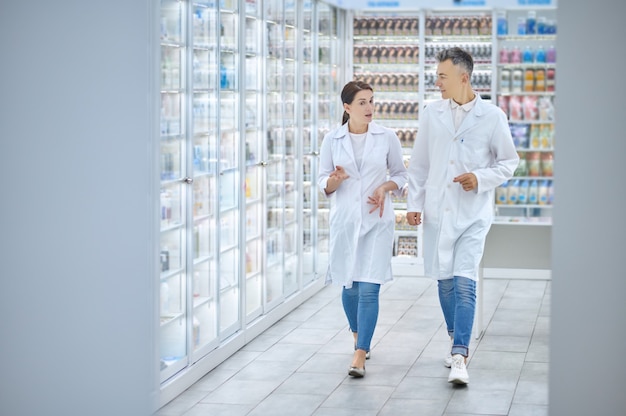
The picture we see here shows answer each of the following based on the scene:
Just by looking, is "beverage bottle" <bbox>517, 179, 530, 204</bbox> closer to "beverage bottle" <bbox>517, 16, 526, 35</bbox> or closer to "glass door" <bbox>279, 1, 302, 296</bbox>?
"beverage bottle" <bbox>517, 16, 526, 35</bbox>

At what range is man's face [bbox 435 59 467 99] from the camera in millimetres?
6238

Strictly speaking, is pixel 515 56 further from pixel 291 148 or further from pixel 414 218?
pixel 414 218

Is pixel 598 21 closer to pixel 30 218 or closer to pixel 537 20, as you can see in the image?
pixel 30 218

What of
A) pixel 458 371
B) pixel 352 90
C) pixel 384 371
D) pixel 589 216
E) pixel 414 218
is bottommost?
pixel 384 371

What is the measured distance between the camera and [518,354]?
706 cm

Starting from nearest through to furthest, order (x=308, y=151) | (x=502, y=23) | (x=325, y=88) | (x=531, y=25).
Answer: (x=308, y=151)
(x=325, y=88)
(x=502, y=23)
(x=531, y=25)

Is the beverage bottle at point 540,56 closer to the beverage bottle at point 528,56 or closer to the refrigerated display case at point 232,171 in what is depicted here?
the beverage bottle at point 528,56

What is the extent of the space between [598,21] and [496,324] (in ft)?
17.0

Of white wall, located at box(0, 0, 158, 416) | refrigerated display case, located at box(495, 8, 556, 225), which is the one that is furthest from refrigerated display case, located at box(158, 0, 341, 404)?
refrigerated display case, located at box(495, 8, 556, 225)

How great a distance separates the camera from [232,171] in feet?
23.7

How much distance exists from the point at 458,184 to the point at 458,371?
1.06m

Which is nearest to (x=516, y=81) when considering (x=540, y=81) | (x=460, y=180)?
(x=540, y=81)

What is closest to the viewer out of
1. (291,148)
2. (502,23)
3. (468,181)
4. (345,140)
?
(468,181)

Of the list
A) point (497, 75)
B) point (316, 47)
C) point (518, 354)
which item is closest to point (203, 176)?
point (518, 354)
